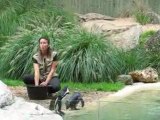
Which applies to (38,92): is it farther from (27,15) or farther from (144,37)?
(144,37)

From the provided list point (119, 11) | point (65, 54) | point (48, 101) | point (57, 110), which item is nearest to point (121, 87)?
point (65, 54)

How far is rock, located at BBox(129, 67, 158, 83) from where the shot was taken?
10.8 meters

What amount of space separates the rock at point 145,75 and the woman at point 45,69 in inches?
99.0

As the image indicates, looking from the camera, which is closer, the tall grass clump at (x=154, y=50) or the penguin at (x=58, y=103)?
the penguin at (x=58, y=103)

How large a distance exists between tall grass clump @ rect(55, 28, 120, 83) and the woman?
1.71m

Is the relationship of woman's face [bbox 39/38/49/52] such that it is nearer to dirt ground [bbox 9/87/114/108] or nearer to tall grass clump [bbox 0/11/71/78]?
dirt ground [bbox 9/87/114/108]

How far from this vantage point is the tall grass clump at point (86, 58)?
10578mm

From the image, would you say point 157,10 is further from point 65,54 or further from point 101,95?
point 101,95

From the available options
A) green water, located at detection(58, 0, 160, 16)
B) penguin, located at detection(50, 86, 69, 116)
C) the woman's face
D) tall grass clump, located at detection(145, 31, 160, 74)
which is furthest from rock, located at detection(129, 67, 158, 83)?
green water, located at detection(58, 0, 160, 16)

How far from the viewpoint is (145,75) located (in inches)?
426

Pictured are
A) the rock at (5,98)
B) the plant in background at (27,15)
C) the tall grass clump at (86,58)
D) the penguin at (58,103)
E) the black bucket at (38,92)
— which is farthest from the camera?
the plant in background at (27,15)

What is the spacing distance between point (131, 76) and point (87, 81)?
92cm

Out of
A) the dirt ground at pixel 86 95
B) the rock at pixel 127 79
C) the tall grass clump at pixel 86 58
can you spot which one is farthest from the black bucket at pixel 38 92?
the rock at pixel 127 79

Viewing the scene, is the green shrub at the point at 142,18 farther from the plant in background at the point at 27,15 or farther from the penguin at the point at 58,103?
the penguin at the point at 58,103
